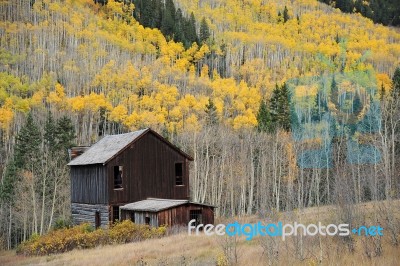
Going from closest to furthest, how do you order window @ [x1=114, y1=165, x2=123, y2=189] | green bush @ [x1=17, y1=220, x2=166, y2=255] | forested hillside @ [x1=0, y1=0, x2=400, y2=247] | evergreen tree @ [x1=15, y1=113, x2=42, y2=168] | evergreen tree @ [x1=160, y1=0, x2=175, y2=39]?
1. green bush @ [x1=17, y1=220, x2=166, y2=255]
2. window @ [x1=114, y1=165, x2=123, y2=189]
3. forested hillside @ [x1=0, y1=0, x2=400, y2=247]
4. evergreen tree @ [x1=15, y1=113, x2=42, y2=168]
5. evergreen tree @ [x1=160, y1=0, x2=175, y2=39]

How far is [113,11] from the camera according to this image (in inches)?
6929

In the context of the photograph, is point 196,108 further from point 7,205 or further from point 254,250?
point 254,250

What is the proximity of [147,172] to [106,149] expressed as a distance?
372cm

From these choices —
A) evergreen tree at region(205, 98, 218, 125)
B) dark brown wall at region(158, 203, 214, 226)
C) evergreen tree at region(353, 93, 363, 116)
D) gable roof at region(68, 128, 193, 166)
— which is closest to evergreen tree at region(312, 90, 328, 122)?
evergreen tree at region(353, 93, 363, 116)

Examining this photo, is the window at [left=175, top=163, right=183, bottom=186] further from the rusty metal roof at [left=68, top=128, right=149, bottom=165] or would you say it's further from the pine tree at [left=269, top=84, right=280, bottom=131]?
the pine tree at [left=269, top=84, right=280, bottom=131]

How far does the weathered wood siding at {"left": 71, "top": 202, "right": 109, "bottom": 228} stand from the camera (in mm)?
35312

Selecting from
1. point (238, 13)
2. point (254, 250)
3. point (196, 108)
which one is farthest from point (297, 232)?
point (238, 13)

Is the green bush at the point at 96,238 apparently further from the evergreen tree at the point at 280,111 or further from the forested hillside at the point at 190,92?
the evergreen tree at the point at 280,111

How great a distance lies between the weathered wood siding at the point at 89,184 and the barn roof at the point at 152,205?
7.07 feet

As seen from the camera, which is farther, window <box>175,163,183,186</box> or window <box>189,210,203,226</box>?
window <box>175,163,183,186</box>

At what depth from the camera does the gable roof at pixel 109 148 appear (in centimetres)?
3584

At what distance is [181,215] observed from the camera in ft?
104

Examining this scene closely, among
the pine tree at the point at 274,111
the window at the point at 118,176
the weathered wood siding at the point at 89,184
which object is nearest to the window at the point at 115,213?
the weathered wood siding at the point at 89,184

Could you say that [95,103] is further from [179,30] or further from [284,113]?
[179,30]
